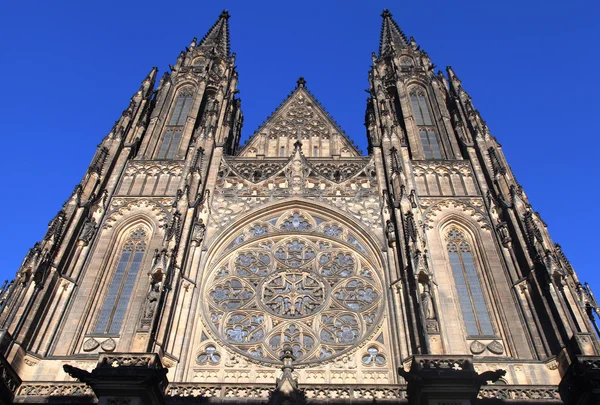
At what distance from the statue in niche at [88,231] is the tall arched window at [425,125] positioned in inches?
477

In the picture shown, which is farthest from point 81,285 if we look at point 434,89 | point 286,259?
point 434,89

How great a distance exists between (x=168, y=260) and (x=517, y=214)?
10235 mm

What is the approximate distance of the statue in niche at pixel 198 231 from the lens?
17.8 m

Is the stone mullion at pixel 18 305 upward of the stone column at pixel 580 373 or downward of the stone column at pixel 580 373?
upward

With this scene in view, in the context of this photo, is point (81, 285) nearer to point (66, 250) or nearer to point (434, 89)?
point (66, 250)

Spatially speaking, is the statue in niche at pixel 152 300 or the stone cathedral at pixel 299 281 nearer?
the stone cathedral at pixel 299 281

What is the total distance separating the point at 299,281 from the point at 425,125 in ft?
33.2

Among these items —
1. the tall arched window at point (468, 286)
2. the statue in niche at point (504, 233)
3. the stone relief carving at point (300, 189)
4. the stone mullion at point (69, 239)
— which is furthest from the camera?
the stone relief carving at point (300, 189)

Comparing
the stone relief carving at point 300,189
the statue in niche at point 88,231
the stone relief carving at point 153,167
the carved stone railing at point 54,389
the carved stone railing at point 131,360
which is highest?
the stone relief carving at point 153,167

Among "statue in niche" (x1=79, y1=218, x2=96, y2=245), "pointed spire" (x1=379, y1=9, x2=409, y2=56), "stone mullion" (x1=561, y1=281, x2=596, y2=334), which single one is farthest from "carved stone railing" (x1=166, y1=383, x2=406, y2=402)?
"pointed spire" (x1=379, y1=9, x2=409, y2=56)

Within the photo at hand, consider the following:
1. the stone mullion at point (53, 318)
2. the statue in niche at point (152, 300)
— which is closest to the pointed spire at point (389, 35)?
the statue in niche at point (152, 300)

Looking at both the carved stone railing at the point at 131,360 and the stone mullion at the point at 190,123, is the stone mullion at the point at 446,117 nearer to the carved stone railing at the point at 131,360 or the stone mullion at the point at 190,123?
the stone mullion at the point at 190,123

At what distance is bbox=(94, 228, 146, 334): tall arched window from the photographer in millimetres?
16047

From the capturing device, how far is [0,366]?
1287 centimetres
